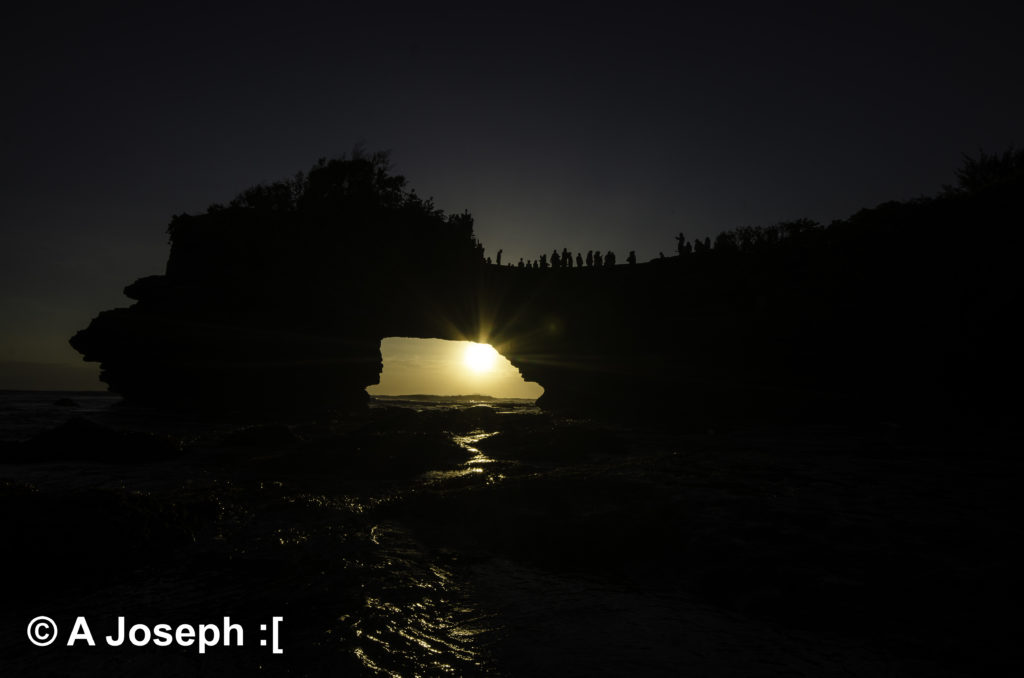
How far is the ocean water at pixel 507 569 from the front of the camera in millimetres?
4465

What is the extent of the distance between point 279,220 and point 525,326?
22.6 m

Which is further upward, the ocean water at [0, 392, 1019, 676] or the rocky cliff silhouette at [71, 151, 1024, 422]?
the rocky cliff silhouette at [71, 151, 1024, 422]

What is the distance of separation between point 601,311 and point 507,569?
37.7 metres

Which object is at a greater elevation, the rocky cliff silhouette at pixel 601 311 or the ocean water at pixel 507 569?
the rocky cliff silhouette at pixel 601 311

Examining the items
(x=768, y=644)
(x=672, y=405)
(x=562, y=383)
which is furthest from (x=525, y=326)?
(x=768, y=644)

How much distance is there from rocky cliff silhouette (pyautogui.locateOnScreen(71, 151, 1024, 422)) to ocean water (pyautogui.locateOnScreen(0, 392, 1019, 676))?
1442 centimetres

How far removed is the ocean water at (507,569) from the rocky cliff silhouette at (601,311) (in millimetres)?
14419

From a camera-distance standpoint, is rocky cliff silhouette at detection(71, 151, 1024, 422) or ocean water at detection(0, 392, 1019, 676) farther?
rocky cliff silhouette at detection(71, 151, 1024, 422)

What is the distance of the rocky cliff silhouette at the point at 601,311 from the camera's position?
916 inches

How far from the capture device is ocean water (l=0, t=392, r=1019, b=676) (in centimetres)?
446

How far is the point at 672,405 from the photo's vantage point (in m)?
34.9

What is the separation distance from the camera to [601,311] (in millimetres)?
43219

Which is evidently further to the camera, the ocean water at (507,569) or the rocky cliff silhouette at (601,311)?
the rocky cliff silhouette at (601,311)

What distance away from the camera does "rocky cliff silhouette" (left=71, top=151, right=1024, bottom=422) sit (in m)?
23.3
